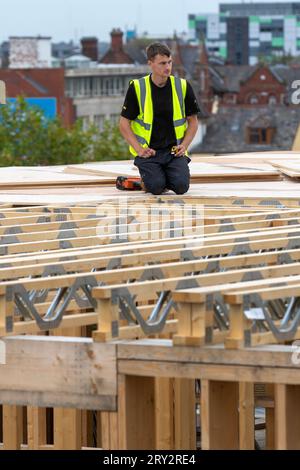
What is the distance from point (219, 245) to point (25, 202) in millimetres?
4004

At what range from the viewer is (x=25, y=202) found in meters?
14.3

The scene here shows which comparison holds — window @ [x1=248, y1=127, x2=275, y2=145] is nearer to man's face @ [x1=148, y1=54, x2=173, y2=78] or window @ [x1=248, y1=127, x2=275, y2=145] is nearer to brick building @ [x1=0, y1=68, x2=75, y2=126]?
brick building @ [x1=0, y1=68, x2=75, y2=126]

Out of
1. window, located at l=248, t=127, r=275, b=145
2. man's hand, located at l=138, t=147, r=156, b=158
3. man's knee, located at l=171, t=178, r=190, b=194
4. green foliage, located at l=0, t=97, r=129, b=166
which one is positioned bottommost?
window, located at l=248, t=127, r=275, b=145

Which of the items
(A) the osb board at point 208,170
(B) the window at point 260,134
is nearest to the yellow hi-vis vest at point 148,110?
(A) the osb board at point 208,170

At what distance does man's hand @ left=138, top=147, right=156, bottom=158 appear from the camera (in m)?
14.9

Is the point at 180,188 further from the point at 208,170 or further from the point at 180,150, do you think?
the point at 208,170

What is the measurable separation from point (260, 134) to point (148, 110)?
88851 millimetres

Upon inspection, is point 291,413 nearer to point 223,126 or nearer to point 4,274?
point 4,274

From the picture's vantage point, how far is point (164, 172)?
15.0m

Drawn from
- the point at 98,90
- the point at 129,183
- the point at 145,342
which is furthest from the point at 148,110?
the point at 98,90

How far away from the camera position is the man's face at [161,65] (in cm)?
1418

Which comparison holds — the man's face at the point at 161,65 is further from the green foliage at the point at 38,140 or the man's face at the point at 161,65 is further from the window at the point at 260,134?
the window at the point at 260,134
